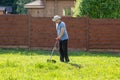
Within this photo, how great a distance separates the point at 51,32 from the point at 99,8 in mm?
3273

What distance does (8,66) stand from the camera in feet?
39.7

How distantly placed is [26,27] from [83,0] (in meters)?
3.70

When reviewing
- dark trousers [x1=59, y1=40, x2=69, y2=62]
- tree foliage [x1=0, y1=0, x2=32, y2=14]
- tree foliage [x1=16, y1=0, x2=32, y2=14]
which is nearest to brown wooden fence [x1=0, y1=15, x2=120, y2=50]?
dark trousers [x1=59, y1=40, x2=69, y2=62]

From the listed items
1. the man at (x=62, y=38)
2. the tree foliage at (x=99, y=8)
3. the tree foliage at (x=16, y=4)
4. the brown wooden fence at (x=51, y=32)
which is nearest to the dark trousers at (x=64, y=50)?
the man at (x=62, y=38)

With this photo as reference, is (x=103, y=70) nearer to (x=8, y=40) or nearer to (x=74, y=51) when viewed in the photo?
(x=74, y=51)

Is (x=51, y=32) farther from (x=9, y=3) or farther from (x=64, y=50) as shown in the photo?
(x=9, y=3)

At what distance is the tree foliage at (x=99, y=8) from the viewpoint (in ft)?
70.0

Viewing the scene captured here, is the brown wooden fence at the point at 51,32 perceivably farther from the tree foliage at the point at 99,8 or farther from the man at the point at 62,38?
the man at the point at 62,38

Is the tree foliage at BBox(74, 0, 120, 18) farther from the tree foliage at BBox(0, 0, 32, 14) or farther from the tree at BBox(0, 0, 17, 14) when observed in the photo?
the tree at BBox(0, 0, 17, 14)

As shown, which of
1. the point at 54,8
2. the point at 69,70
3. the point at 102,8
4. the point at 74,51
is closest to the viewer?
the point at 69,70

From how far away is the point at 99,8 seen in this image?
2139 centimetres

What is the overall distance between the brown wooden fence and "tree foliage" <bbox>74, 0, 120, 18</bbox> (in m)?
1.47

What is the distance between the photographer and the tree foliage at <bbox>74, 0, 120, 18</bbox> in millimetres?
21328

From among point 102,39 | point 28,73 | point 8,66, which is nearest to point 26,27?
point 102,39
